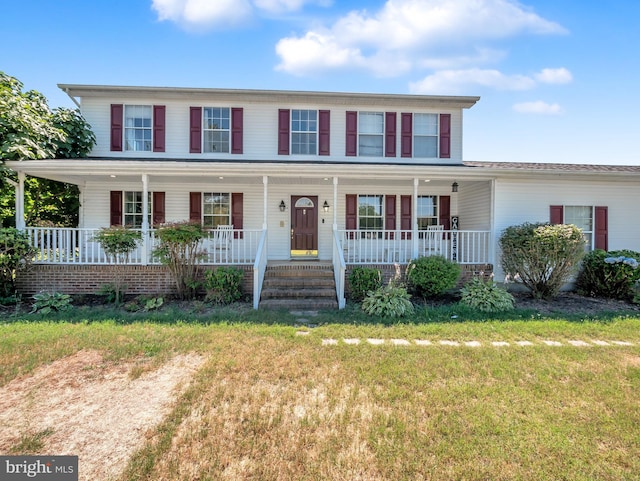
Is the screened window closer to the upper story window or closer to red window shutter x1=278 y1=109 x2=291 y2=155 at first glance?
red window shutter x1=278 y1=109 x2=291 y2=155

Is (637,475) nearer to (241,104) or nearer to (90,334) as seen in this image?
(90,334)

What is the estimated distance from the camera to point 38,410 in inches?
132

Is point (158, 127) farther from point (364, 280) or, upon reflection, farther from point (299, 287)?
point (364, 280)

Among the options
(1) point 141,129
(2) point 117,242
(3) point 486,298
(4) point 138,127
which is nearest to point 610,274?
(3) point 486,298

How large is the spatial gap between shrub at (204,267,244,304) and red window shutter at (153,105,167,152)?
17.7 feet

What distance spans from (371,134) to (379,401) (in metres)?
9.48

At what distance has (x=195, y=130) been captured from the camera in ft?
35.4

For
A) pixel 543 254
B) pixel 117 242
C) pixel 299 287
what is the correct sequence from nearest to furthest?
pixel 117 242
pixel 543 254
pixel 299 287

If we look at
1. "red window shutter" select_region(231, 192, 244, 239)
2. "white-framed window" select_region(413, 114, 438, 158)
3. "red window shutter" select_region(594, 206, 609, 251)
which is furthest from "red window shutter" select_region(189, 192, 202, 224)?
"red window shutter" select_region(594, 206, 609, 251)

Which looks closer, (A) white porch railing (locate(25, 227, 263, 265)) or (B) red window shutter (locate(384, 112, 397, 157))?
(A) white porch railing (locate(25, 227, 263, 265))

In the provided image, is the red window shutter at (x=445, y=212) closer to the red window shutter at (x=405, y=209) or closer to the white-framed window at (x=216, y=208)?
the red window shutter at (x=405, y=209)

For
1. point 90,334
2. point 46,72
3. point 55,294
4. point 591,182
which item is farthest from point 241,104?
point 591,182

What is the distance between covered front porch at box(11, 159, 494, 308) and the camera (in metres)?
8.41

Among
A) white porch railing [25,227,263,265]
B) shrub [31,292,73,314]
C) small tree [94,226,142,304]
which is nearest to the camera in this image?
shrub [31,292,73,314]
